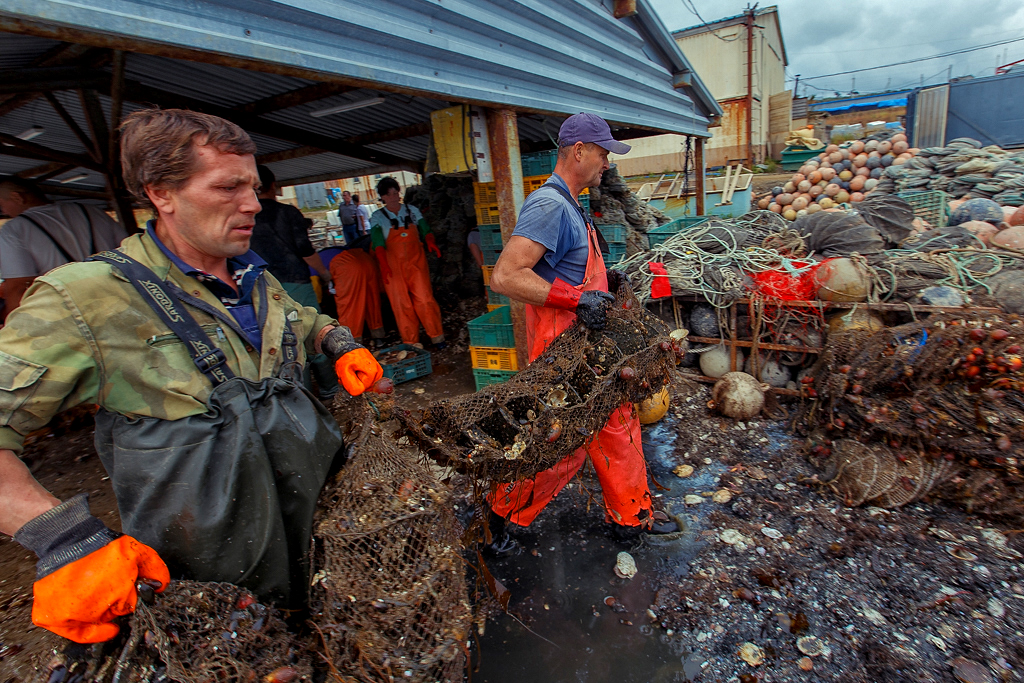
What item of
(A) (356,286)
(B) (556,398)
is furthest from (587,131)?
(A) (356,286)

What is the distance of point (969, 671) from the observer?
79.2 inches

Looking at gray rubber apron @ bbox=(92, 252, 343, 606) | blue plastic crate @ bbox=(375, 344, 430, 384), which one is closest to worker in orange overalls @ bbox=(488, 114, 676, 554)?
gray rubber apron @ bbox=(92, 252, 343, 606)

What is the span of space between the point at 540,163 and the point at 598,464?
356 cm

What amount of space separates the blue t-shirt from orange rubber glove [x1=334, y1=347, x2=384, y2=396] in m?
1.09

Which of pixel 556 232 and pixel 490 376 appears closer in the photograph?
pixel 556 232

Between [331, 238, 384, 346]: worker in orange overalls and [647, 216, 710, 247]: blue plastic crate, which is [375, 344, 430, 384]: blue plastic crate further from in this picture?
[647, 216, 710, 247]: blue plastic crate

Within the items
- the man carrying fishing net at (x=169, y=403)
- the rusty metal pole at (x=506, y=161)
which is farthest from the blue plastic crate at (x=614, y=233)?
the man carrying fishing net at (x=169, y=403)

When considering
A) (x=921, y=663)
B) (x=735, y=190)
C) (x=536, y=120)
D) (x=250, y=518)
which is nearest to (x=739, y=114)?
(x=735, y=190)

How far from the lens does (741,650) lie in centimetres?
222

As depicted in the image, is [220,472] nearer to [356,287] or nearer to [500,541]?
[500,541]

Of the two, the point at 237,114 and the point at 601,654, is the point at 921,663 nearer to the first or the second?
the point at 601,654

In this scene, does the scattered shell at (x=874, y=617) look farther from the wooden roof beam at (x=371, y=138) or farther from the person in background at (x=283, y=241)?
the wooden roof beam at (x=371, y=138)

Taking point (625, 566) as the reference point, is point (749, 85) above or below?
above

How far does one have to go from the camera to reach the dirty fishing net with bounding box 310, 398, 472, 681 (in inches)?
48.2
